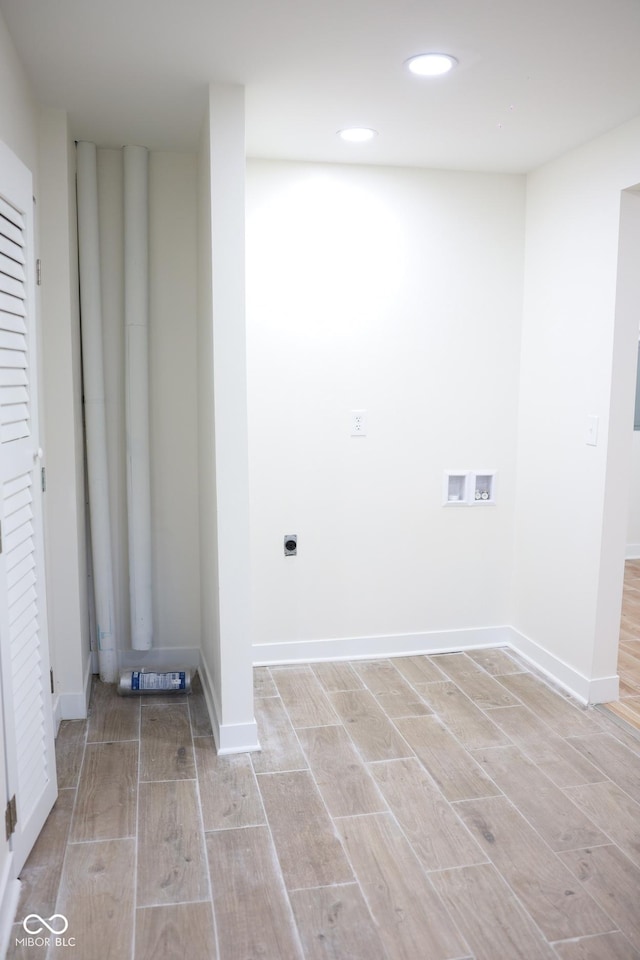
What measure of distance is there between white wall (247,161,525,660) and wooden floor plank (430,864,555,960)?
1699 mm

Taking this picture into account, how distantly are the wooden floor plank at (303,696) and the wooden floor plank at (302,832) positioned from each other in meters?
0.42

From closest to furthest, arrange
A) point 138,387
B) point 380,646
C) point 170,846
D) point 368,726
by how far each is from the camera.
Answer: point 170,846 → point 368,726 → point 138,387 → point 380,646

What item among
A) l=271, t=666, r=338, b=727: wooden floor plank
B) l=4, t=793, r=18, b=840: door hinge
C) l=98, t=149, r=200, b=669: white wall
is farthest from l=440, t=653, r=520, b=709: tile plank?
l=4, t=793, r=18, b=840: door hinge

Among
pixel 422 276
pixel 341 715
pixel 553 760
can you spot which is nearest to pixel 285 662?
pixel 341 715

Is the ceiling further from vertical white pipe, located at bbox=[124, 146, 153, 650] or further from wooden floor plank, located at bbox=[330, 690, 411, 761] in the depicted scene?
wooden floor plank, located at bbox=[330, 690, 411, 761]

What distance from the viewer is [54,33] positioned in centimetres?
227

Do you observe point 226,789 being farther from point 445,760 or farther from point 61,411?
point 61,411

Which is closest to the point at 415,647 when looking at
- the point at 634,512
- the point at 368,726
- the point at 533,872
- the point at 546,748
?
the point at 368,726

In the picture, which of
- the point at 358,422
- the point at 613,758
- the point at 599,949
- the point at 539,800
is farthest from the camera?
the point at 358,422

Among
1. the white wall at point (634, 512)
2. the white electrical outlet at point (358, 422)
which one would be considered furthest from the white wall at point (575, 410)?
the white wall at point (634, 512)

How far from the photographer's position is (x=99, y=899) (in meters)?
2.08

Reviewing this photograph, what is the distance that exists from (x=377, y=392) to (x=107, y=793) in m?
2.10

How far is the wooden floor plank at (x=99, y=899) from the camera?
6.25 ft

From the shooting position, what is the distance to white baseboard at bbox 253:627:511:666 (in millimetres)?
3766
